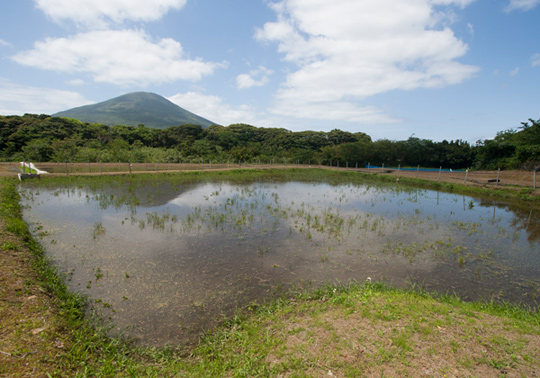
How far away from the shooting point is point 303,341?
3141mm

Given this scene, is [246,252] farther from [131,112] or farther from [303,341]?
[131,112]

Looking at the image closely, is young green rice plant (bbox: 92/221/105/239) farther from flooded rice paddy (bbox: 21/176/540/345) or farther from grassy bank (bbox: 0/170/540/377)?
grassy bank (bbox: 0/170/540/377)

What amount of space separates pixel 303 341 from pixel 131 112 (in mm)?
132412

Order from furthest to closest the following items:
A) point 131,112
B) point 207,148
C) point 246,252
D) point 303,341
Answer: point 131,112, point 207,148, point 246,252, point 303,341

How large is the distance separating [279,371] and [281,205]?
9355mm

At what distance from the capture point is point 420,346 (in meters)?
2.96

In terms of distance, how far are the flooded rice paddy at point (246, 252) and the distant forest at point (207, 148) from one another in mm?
19973

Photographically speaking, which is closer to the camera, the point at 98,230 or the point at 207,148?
the point at 98,230

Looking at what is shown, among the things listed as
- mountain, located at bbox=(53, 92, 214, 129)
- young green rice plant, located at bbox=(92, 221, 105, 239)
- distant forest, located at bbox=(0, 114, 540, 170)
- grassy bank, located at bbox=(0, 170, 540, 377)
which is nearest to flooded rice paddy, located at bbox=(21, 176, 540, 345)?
young green rice plant, located at bbox=(92, 221, 105, 239)

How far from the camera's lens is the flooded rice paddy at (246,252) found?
443 cm

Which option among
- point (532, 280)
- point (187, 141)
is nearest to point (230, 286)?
point (532, 280)

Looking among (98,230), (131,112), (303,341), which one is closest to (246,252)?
(303,341)

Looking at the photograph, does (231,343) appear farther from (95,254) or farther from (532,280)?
(532,280)

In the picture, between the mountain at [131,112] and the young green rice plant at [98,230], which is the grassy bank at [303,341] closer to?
the young green rice plant at [98,230]
